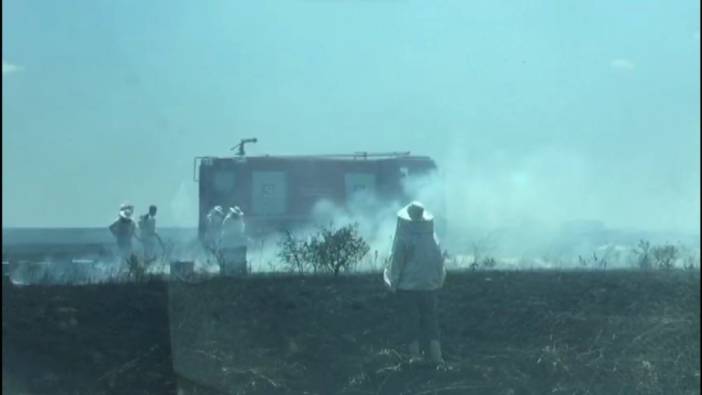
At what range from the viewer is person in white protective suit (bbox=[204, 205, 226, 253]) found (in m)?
22.2

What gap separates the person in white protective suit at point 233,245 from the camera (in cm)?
Result: 2005

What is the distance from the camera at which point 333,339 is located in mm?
14062

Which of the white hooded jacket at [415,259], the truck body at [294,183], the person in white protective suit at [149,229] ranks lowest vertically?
the white hooded jacket at [415,259]

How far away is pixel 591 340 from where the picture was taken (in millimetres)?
14422

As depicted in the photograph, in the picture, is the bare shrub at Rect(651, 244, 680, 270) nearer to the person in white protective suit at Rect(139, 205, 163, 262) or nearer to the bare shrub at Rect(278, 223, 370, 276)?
the bare shrub at Rect(278, 223, 370, 276)

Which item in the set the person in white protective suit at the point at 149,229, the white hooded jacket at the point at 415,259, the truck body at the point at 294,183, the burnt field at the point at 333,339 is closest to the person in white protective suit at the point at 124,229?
the person in white protective suit at the point at 149,229

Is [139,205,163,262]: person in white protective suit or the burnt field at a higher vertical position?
[139,205,163,262]: person in white protective suit

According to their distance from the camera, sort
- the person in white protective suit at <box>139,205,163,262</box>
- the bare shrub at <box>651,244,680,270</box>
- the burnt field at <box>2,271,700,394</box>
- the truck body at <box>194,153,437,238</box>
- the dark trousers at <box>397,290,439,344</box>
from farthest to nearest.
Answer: the truck body at <box>194,153,437,238</box>
the bare shrub at <box>651,244,680,270</box>
the person in white protective suit at <box>139,205,163,262</box>
the dark trousers at <box>397,290,439,344</box>
the burnt field at <box>2,271,700,394</box>

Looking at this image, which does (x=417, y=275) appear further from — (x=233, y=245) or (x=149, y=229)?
(x=149, y=229)

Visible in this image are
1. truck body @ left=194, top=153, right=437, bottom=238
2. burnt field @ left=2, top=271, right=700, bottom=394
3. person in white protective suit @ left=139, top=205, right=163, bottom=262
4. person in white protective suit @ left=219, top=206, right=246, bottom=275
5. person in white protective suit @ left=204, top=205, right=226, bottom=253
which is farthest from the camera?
truck body @ left=194, top=153, right=437, bottom=238

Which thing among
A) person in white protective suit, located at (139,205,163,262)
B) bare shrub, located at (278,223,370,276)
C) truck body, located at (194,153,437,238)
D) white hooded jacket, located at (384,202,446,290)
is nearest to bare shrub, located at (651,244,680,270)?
bare shrub, located at (278,223,370,276)

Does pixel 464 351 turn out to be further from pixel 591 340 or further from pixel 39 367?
pixel 39 367

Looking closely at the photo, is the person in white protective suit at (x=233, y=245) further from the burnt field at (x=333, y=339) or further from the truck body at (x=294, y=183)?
the truck body at (x=294, y=183)

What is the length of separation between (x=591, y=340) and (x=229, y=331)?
14.5ft
